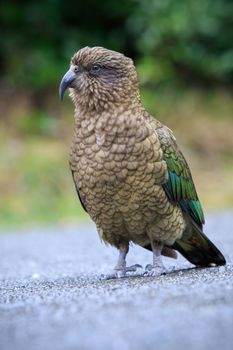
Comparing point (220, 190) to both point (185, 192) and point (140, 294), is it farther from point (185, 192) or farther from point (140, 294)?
point (140, 294)

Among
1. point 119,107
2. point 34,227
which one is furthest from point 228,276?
point 34,227

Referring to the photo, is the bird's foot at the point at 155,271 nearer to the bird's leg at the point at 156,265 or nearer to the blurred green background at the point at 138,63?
the bird's leg at the point at 156,265

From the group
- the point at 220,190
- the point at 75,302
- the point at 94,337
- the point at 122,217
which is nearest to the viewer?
the point at 94,337

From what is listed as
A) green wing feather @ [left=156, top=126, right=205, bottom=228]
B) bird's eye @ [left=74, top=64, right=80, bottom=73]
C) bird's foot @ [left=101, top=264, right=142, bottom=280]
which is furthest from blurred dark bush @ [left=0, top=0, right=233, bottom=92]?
bird's foot @ [left=101, top=264, right=142, bottom=280]

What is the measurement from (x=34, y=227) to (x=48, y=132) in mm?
4807

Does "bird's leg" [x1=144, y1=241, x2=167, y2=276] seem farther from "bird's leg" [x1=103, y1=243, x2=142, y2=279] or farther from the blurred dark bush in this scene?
the blurred dark bush

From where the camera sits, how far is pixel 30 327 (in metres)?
3.84

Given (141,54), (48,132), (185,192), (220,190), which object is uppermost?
(141,54)

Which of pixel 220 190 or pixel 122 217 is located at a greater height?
pixel 220 190

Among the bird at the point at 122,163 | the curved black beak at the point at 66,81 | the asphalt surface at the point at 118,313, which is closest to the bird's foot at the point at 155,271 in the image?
the bird at the point at 122,163

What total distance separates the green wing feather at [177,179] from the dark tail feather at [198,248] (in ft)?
0.42

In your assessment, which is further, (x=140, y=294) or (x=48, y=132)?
(x=48, y=132)

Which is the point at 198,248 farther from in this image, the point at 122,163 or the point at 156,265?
the point at 122,163

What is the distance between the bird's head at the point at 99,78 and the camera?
618 centimetres
